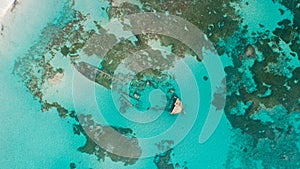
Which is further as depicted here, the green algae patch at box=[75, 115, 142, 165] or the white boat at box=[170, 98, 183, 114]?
the green algae patch at box=[75, 115, 142, 165]

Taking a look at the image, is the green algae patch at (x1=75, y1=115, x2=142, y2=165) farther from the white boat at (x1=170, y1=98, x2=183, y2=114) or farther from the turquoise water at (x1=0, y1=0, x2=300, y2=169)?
the white boat at (x1=170, y1=98, x2=183, y2=114)

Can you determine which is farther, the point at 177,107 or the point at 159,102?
the point at 159,102

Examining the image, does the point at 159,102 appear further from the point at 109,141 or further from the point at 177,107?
the point at 109,141

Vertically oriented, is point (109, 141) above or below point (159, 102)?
below

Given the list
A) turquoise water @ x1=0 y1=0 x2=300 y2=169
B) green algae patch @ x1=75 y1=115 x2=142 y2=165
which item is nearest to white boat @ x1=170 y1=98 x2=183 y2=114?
turquoise water @ x1=0 y1=0 x2=300 y2=169

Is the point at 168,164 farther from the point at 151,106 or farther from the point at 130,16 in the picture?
the point at 130,16

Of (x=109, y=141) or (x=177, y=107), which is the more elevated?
(x=177, y=107)

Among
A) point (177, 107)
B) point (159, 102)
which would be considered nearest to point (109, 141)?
point (159, 102)

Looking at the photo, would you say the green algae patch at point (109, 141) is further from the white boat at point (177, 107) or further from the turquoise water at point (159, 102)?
the white boat at point (177, 107)
